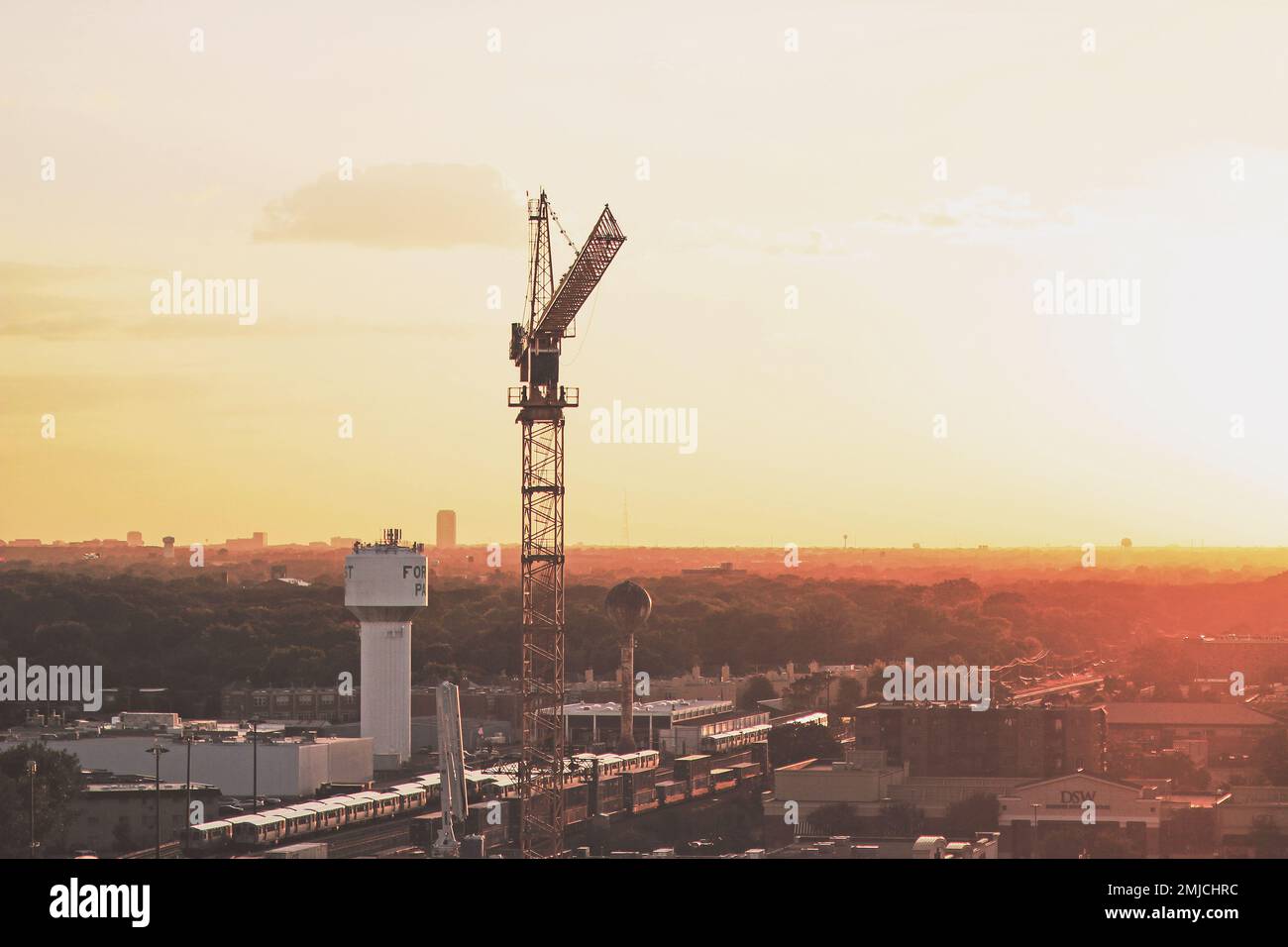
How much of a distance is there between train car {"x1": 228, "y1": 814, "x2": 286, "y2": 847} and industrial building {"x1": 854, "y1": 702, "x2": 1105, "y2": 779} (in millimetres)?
22470

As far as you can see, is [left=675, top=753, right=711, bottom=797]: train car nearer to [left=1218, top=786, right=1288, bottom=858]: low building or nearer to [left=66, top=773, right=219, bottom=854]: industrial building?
[left=66, top=773, right=219, bottom=854]: industrial building

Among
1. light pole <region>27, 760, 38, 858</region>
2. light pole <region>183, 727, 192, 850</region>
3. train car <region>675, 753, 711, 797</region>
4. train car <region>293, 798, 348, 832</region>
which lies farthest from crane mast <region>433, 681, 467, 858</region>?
train car <region>675, 753, 711, 797</region>

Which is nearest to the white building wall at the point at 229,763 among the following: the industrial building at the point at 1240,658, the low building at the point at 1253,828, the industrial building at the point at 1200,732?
the low building at the point at 1253,828

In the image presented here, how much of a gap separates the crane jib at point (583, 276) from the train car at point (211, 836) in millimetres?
15966

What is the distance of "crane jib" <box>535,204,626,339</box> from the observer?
5378 cm

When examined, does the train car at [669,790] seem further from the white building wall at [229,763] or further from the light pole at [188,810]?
the light pole at [188,810]

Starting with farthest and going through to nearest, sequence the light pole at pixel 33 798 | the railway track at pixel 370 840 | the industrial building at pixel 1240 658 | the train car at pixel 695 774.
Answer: the industrial building at pixel 1240 658 → the train car at pixel 695 774 → the railway track at pixel 370 840 → the light pole at pixel 33 798

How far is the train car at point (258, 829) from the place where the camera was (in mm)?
46500

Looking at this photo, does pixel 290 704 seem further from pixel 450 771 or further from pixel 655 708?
pixel 450 771

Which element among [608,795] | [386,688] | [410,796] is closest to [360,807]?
[410,796]

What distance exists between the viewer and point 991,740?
62.6 metres
